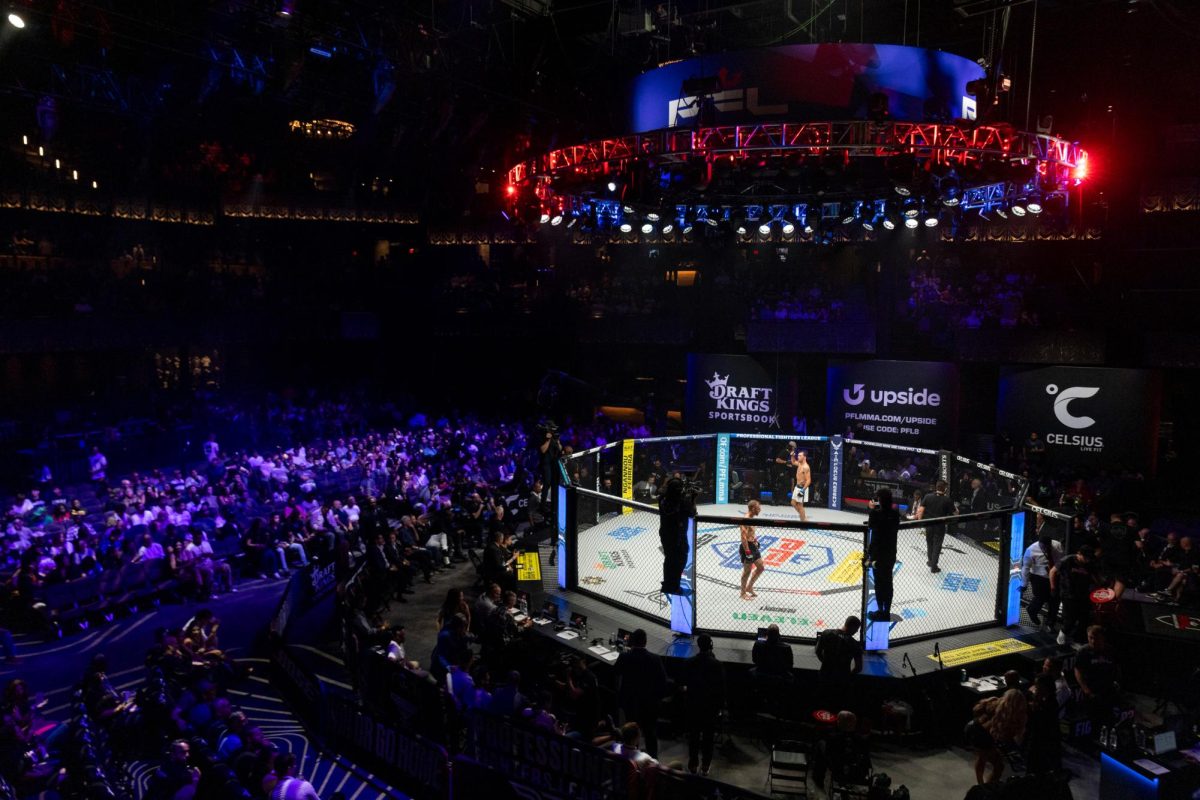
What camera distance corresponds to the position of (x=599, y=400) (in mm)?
29812

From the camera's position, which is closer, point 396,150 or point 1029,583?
point 1029,583

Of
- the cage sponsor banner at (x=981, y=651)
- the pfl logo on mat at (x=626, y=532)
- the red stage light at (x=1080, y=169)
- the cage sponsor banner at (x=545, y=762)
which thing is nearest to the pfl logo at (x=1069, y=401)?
the red stage light at (x=1080, y=169)

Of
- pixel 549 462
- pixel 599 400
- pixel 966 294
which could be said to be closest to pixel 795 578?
pixel 549 462

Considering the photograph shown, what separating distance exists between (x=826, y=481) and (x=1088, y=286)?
934cm

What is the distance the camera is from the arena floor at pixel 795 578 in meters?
11.2

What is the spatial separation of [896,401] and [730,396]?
14.9 ft

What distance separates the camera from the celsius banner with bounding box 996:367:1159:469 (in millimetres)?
18922

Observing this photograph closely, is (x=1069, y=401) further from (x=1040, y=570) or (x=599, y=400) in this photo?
(x=599, y=400)

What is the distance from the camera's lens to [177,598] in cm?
1401

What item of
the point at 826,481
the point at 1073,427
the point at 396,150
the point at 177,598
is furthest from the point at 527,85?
the point at 1073,427

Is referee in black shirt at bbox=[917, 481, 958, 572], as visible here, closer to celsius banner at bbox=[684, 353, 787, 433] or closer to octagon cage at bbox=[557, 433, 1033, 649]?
octagon cage at bbox=[557, 433, 1033, 649]

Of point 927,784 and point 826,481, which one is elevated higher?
point 826,481

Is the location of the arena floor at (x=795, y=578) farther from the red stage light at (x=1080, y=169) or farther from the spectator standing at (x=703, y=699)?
the red stage light at (x=1080, y=169)

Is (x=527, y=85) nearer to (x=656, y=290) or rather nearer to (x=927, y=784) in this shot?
(x=656, y=290)
